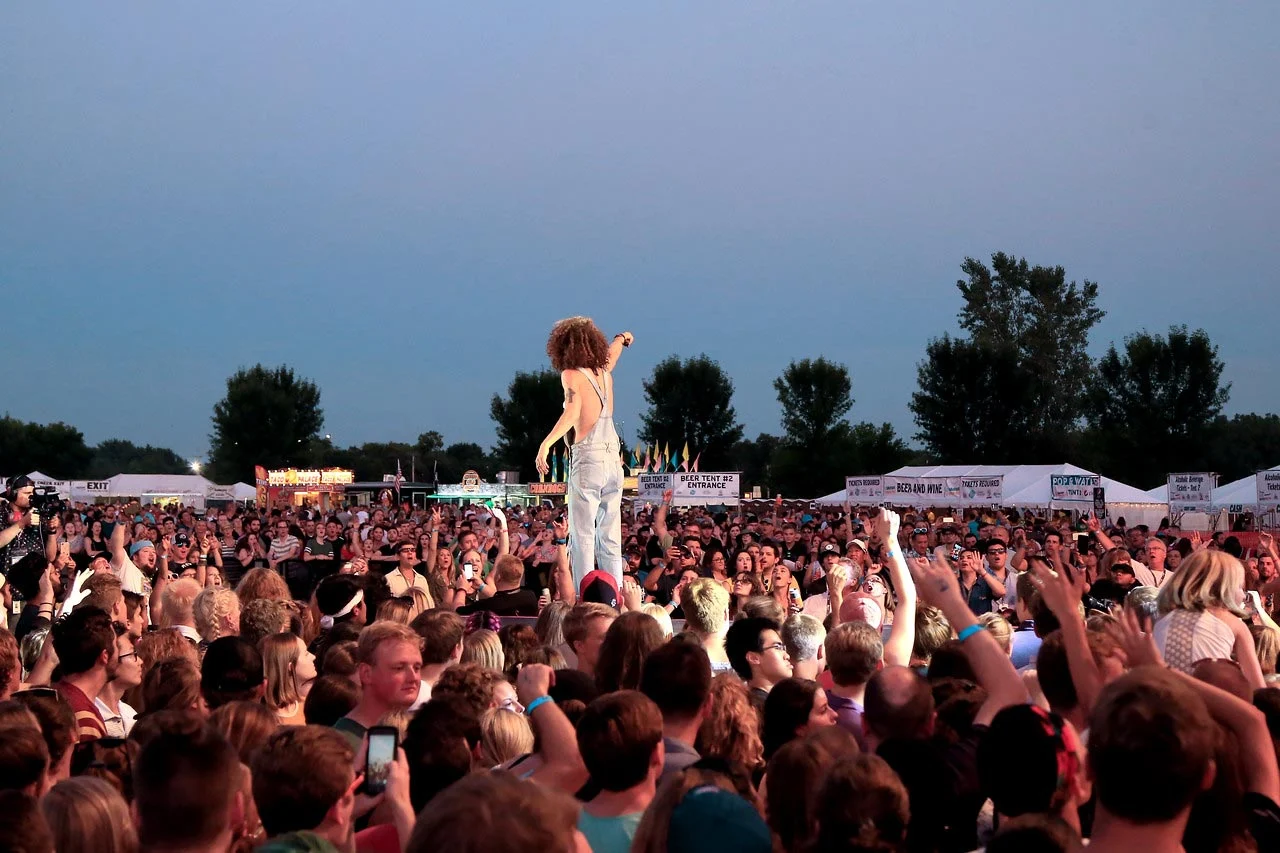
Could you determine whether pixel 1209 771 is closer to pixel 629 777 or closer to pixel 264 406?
pixel 629 777

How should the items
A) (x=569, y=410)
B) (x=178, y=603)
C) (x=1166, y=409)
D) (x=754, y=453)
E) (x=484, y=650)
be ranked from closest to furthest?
(x=484, y=650) < (x=178, y=603) < (x=569, y=410) < (x=1166, y=409) < (x=754, y=453)

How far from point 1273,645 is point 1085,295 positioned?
2621 inches

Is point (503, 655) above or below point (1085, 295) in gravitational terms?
below

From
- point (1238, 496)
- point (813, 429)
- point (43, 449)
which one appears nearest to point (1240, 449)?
point (813, 429)

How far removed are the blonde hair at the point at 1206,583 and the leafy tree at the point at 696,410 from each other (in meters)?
80.8

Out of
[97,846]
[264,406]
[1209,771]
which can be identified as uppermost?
[264,406]

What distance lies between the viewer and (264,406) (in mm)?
96562

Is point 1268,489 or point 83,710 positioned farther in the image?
point 1268,489

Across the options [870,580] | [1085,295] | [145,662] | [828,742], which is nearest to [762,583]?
[870,580]

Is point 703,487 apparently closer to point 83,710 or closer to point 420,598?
point 420,598

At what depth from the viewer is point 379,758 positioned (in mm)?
3330

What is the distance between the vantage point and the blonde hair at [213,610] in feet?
23.7

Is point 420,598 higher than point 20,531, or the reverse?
point 20,531

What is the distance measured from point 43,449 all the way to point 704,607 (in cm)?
11170
